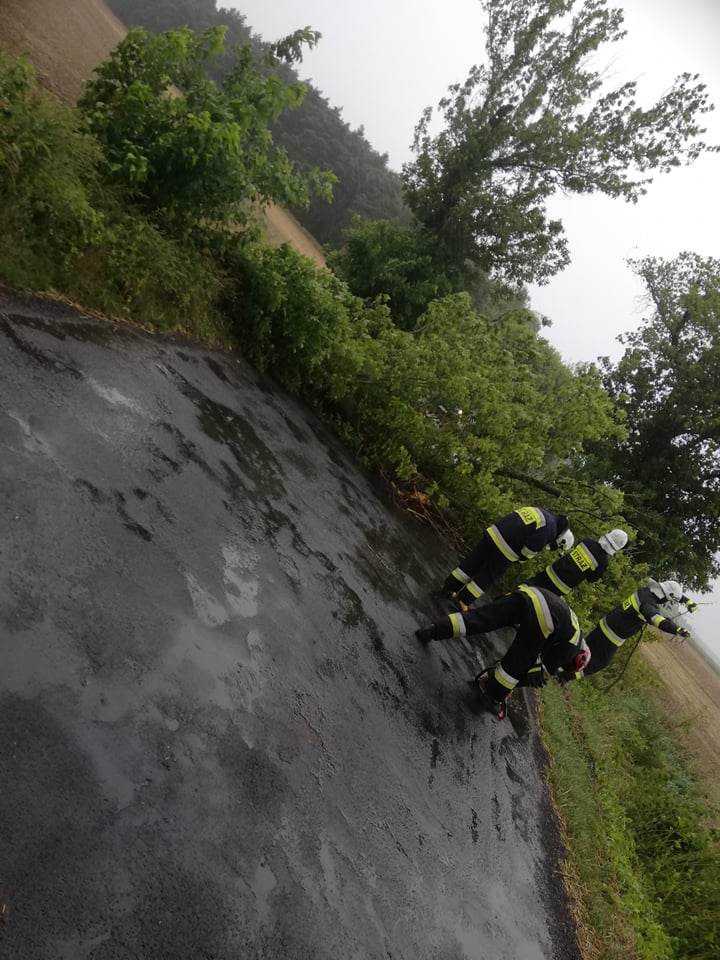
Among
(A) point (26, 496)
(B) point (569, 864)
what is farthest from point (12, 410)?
(B) point (569, 864)

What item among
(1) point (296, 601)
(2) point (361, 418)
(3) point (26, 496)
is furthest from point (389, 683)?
(2) point (361, 418)

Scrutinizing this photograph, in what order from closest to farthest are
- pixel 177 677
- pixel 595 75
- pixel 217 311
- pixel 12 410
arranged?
pixel 177 677, pixel 12 410, pixel 217 311, pixel 595 75

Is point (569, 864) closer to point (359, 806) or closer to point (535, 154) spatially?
point (359, 806)

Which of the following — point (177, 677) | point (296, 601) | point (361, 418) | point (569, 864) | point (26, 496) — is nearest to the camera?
point (177, 677)

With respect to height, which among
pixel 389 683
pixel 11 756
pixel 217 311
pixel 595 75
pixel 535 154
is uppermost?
pixel 595 75

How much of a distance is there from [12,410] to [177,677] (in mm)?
2130

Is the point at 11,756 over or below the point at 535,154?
below

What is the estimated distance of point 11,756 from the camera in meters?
2.26

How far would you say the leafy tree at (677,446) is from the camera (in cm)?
1354

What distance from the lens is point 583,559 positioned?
700cm

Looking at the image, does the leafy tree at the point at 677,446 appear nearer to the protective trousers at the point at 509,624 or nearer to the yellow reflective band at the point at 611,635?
the yellow reflective band at the point at 611,635

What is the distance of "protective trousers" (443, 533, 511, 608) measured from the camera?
21.3 ft

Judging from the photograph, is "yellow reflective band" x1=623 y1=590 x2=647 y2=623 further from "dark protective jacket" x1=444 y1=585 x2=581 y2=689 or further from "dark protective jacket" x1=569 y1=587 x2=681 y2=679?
"dark protective jacket" x1=444 y1=585 x2=581 y2=689

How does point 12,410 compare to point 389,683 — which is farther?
point 389,683
